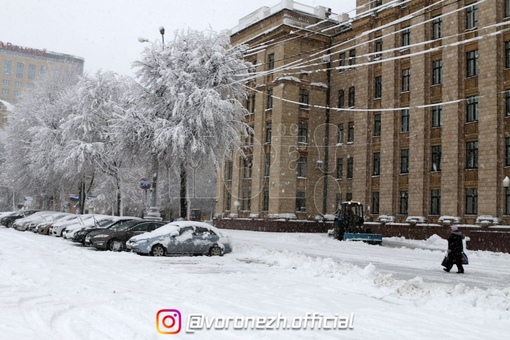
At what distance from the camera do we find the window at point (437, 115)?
37219 mm

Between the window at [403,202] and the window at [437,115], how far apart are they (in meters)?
5.52

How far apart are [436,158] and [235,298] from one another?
29.1 m

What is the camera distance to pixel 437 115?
3759 cm

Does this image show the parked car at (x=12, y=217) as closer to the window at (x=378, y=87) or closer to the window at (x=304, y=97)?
the window at (x=304, y=97)

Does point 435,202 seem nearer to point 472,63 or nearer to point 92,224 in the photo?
point 472,63

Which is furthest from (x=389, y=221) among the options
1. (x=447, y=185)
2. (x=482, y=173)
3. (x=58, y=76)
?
(x=58, y=76)

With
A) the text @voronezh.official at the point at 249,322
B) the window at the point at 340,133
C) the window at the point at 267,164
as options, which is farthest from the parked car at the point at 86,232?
the window at the point at 340,133

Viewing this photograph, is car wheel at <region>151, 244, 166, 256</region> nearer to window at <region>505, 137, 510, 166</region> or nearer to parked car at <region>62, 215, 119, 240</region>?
parked car at <region>62, 215, 119, 240</region>

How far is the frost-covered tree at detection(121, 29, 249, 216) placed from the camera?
90.3ft

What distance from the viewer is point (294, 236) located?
128 ft

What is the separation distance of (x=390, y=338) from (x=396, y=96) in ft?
113

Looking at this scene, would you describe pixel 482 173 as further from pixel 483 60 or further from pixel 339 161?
pixel 339 161

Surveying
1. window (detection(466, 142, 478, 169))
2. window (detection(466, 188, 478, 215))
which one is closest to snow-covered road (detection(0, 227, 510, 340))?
window (detection(466, 188, 478, 215))

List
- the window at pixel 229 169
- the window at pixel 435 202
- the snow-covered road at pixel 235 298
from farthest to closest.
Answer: the window at pixel 229 169 < the window at pixel 435 202 < the snow-covered road at pixel 235 298
